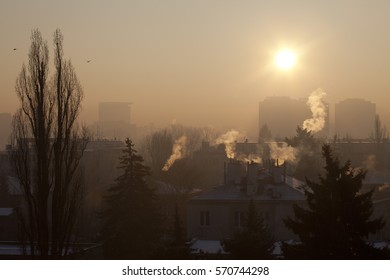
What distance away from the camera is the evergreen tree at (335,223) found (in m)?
13.0

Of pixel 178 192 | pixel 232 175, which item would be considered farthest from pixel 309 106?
pixel 232 175

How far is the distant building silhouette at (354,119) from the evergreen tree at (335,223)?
25.0 m

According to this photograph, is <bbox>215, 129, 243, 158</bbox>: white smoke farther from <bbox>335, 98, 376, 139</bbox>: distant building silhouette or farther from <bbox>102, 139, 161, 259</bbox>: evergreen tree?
<bbox>102, 139, 161, 259</bbox>: evergreen tree

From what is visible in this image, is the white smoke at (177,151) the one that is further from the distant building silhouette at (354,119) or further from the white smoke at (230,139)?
the distant building silhouette at (354,119)

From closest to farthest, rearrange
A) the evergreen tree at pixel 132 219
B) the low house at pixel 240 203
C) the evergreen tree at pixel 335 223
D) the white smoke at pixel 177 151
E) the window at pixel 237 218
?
the evergreen tree at pixel 335 223 < the evergreen tree at pixel 132 219 < the low house at pixel 240 203 < the window at pixel 237 218 < the white smoke at pixel 177 151

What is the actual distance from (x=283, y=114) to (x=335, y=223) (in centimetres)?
3194

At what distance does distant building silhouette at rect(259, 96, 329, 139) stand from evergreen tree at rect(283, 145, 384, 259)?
19722mm

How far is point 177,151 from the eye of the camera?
51.0 m

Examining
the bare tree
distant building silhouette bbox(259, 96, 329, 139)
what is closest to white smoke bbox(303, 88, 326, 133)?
distant building silhouette bbox(259, 96, 329, 139)

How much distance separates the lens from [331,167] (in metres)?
13.6

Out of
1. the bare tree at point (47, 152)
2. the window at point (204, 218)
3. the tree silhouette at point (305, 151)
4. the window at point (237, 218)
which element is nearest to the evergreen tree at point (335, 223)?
the bare tree at point (47, 152)

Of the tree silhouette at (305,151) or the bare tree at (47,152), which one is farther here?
the tree silhouette at (305,151)
